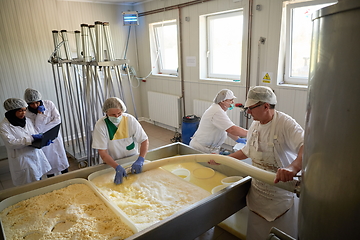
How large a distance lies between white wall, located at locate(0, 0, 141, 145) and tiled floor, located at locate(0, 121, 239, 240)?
1099 mm

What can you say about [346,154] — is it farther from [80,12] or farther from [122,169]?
[80,12]

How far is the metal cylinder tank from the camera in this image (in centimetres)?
45

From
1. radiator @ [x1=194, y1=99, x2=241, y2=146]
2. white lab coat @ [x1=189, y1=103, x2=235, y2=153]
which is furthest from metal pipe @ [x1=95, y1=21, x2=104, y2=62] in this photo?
radiator @ [x1=194, y1=99, x2=241, y2=146]

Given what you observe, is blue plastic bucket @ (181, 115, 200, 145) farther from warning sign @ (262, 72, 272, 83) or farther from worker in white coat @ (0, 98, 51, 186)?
worker in white coat @ (0, 98, 51, 186)

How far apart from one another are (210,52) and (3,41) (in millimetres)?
3469

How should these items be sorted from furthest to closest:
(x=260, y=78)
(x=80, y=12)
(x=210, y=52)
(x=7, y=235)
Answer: (x=80, y=12), (x=210, y=52), (x=260, y=78), (x=7, y=235)

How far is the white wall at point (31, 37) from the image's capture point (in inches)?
160

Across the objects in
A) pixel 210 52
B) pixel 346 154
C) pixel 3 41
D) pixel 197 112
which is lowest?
pixel 197 112

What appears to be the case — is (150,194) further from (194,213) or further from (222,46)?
(222,46)

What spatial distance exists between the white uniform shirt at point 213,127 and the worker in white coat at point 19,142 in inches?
68.6

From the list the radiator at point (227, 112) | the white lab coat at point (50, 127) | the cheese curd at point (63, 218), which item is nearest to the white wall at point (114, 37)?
the radiator at point (227, 112)

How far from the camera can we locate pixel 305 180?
631 millimetres

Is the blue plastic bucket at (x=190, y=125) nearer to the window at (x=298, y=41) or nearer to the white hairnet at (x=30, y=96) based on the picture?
the window at (x=298, y=41)

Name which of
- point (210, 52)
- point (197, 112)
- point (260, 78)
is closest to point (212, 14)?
point (210, 52)
